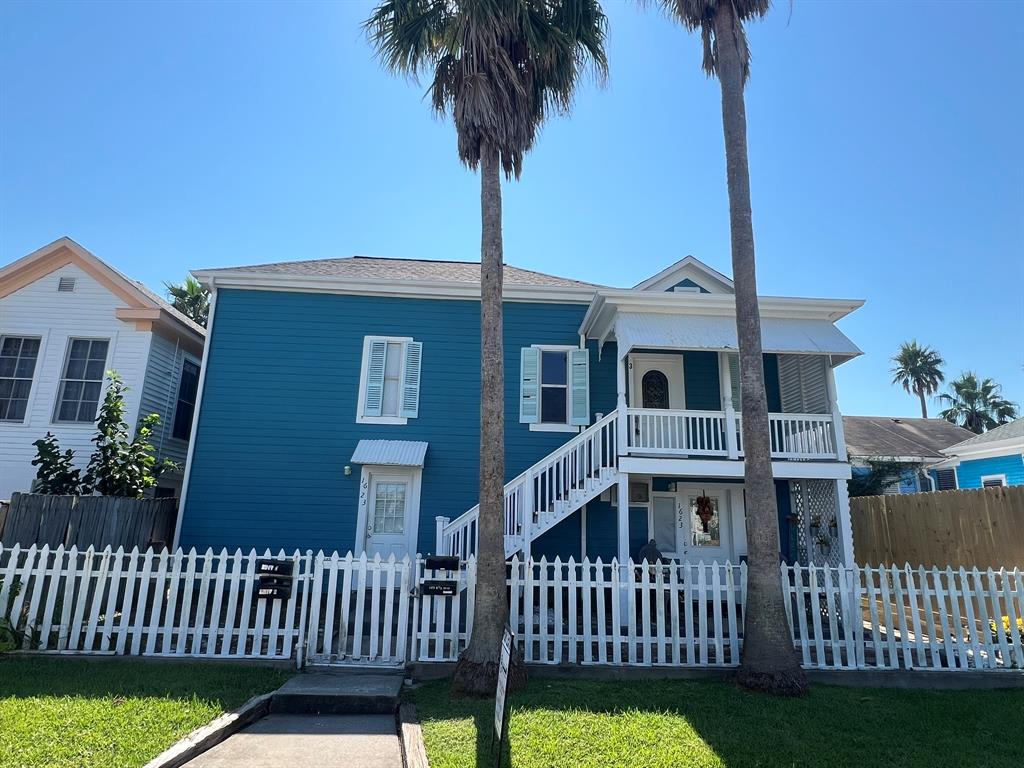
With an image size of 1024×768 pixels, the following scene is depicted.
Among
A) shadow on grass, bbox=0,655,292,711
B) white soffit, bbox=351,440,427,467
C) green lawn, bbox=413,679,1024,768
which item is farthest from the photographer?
white soffit, bbox=351,440,427,467

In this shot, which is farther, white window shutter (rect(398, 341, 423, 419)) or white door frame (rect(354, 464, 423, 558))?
white window shutter (rect(398, 341, 423, 419))

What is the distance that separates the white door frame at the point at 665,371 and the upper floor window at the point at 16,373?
42.3 ft

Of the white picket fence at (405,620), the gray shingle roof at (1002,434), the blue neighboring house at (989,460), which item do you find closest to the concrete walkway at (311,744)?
the white picket fence at (405,620)

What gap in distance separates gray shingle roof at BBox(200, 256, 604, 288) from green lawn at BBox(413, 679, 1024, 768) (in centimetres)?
882

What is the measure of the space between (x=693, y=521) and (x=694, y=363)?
3.47 metres

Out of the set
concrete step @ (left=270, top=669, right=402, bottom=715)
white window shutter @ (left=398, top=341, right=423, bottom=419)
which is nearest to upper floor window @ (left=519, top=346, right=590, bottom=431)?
white window shutter @ (left=398, top=341, right=423, bottom=419)

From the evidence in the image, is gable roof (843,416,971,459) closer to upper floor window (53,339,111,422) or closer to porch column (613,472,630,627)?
porch column (613,472,630,627)

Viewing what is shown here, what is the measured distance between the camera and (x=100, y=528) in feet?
31.3

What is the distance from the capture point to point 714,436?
11.2 metres

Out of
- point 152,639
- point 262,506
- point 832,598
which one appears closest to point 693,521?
point 832,598

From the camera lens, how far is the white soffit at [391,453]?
11.8 meters

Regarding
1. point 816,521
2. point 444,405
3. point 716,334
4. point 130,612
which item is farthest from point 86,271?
point 816,521

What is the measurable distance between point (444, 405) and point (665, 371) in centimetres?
499

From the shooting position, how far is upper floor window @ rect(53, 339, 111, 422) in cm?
1240
